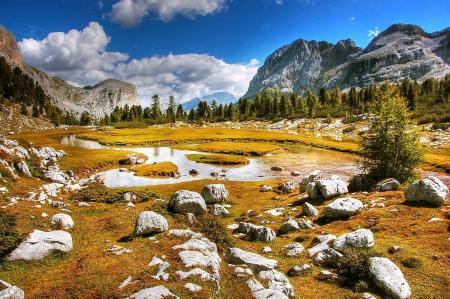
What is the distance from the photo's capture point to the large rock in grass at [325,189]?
133 ft

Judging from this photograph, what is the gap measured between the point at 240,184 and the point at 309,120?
144m

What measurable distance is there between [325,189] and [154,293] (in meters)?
29.2

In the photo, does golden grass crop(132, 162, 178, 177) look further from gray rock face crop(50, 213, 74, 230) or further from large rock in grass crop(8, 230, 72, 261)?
large rock in grass crop(8, 230, 72, 261)

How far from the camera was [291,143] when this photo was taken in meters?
116

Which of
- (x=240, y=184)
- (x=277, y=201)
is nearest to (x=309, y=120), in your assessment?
(x=240, y=184)

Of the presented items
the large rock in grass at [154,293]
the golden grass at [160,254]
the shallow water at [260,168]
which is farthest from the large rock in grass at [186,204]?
the shallow water at [260,168]

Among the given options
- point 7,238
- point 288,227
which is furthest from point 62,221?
point 288,227

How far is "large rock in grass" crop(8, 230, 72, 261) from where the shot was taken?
1942 centimetres

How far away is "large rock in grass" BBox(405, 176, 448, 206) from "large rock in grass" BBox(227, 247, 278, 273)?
1816 cm

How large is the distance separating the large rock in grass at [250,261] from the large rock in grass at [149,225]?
17.6ft

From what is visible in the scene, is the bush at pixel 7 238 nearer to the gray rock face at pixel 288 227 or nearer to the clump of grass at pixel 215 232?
the clump of grass at pixel 215 232

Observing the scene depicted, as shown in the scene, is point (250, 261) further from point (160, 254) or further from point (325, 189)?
point (325, 189)

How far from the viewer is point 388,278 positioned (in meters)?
18.9

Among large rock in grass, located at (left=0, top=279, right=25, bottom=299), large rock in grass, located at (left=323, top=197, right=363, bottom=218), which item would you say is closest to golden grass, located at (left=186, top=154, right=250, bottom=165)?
large rock in grass, located at (left=323, top=197, right=363, bottom=218)
